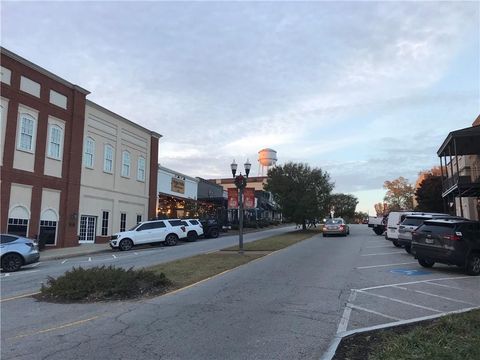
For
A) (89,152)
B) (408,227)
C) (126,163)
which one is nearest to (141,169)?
(126,163)

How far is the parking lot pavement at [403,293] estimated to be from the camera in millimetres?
8609

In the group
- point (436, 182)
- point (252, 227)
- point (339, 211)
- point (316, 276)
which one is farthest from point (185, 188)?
point (339, 211)

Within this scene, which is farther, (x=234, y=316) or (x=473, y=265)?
(x=473, y=265)

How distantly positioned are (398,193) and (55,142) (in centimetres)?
9791

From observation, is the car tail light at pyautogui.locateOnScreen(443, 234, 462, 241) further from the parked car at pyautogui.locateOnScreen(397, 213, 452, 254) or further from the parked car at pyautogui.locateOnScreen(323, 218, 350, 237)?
the parked car at pyautogui.locateOnScreen(323, 218, 350, 237)

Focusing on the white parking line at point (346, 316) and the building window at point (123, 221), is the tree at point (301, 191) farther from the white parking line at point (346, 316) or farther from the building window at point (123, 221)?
the white parking line at point (346, 316)

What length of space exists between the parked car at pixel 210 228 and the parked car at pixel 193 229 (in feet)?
9.45

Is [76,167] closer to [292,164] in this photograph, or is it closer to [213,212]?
[292,164]

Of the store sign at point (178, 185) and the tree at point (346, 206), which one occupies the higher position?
the tree at point (346, 206)

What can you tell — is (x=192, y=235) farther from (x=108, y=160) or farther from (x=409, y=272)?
(x=409, y=272)

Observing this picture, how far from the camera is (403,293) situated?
1109 centimetres

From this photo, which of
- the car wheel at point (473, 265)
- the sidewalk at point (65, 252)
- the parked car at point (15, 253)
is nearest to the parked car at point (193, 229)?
the sidewalk at point (65, 252)

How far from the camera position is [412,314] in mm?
8695

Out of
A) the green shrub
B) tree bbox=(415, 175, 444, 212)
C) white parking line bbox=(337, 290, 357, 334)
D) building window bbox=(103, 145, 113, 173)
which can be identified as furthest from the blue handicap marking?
tree bbox=(415, 175, 444, 212)
